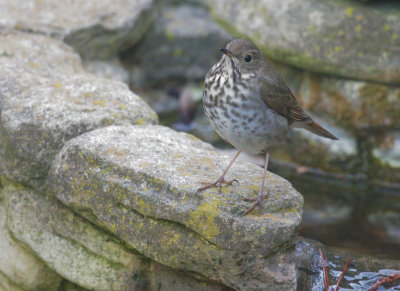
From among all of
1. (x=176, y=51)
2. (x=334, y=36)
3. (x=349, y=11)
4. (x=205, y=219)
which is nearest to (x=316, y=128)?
(x=205, y=219)

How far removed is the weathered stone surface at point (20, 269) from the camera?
155 inches

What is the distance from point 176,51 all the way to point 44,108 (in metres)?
3.77

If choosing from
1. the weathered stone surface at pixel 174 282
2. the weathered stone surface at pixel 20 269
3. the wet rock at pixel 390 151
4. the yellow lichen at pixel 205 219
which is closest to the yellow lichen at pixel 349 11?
the wet rock at pixel 390 151

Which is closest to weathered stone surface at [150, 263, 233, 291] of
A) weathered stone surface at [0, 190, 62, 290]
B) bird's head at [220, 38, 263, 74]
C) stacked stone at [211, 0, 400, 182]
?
weathered stone surface at [0, 190, 62, 290]

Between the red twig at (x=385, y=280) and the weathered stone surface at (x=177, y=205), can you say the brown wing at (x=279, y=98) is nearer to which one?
the weathered stone surface at (x=177, y=205)

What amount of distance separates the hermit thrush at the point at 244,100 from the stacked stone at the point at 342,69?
2.46 m

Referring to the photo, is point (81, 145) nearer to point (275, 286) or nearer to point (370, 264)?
point (275, 286)

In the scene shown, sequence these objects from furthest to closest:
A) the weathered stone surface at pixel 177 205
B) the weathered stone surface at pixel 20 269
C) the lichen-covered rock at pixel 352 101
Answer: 1. the lichen-covered rock at pixel 352 101
2. the weathered stone surface at pixel 20 269
3. the weathered stone surface at pixel 177 205

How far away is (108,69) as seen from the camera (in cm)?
664

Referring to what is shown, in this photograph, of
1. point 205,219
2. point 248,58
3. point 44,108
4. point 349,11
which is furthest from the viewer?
point 349,11

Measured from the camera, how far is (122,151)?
11.8 feet

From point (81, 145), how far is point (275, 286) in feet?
4.87

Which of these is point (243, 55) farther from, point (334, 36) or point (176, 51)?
point (176, 51)

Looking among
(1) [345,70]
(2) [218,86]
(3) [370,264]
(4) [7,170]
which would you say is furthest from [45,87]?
(1) [345,70]
